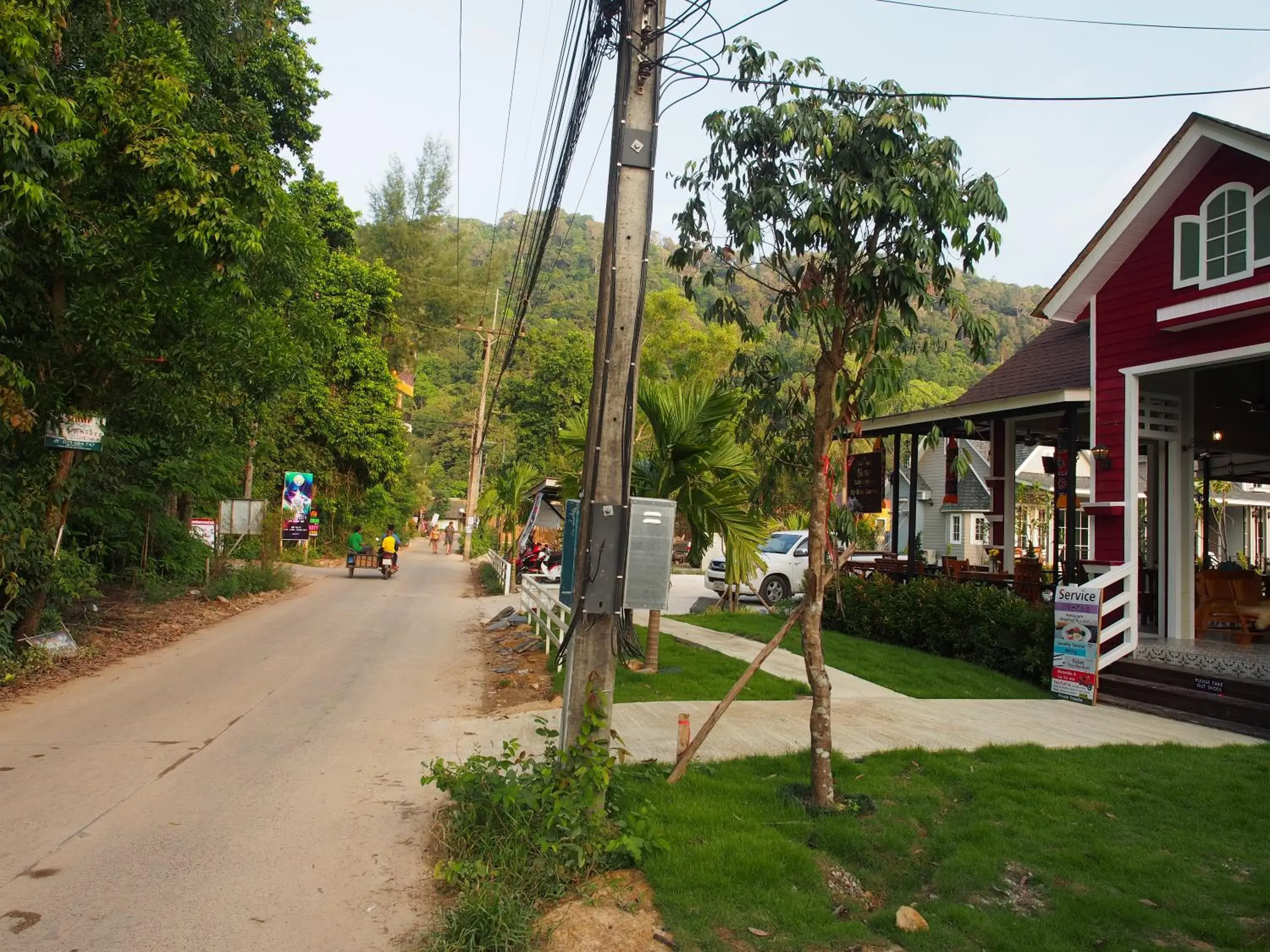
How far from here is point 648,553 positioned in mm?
5785

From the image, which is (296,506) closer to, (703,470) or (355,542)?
(355,542)

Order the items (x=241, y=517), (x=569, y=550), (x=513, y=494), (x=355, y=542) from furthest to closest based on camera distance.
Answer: (x=513, y=494), (x=355, y=542), (x=241, y=517), (x=569, y=550)

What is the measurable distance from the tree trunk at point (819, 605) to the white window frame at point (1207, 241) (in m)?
6.62

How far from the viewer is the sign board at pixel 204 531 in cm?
2011

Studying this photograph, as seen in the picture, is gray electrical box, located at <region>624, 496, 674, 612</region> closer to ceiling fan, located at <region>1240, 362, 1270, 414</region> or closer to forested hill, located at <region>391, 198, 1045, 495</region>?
forested hill, located at <region>391, 198, 1045, 495</region>

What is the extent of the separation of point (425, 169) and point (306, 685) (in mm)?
42897

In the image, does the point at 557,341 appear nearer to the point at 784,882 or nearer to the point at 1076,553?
the point at 1076,553

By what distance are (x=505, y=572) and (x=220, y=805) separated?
1932 cm

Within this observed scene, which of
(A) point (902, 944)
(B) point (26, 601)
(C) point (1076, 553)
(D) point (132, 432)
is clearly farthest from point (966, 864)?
(D) point (132, 432)

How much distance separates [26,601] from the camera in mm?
10938

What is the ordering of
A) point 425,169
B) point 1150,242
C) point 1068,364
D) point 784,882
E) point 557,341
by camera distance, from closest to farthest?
point 784,882, point 1150,242, point 1068,364, point 557,341, point 425,169

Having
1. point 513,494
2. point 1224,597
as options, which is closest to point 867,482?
point 1224,597

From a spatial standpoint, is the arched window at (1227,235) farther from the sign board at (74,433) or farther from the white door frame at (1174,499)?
the sign board at (74,433)

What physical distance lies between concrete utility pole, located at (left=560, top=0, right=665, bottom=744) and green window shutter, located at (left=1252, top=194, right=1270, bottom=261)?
7.96m
